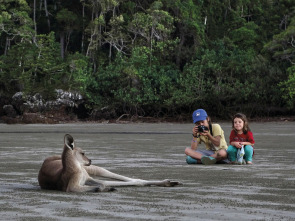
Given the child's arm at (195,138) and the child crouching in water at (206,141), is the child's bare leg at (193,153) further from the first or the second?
the child's arm at (195,138)

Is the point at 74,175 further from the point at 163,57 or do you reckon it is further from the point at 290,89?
the point at 163,57

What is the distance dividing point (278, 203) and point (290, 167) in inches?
168

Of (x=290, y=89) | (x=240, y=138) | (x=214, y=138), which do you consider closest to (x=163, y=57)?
(x=290, y=89)

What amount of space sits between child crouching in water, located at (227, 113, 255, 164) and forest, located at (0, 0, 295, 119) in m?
26.8

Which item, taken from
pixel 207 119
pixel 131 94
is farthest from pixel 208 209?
pixel 131 94

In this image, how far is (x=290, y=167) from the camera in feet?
34.9

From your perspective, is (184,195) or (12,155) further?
(12,155)

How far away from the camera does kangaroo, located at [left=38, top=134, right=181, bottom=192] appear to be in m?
7.35

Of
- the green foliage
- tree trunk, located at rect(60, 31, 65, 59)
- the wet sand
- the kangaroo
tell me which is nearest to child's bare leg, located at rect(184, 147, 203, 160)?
the wet sand

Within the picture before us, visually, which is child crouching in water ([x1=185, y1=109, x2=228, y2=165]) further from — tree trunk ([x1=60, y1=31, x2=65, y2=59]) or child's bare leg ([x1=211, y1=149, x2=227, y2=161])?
tree trunk ([x1=60, y1=31, x2=65, y2=59])

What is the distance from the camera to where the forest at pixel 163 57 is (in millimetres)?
39656

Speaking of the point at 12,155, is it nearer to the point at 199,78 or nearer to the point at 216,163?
the point at 216,163

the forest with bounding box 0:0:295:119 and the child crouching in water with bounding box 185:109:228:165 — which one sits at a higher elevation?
the forest with bounding box 0:0:295:119

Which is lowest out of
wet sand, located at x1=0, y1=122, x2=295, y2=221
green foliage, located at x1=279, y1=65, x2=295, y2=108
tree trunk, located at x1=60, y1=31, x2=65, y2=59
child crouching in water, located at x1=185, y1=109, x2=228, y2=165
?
wet sand, located at x1=0, y1=122, x2=295, y2=221
